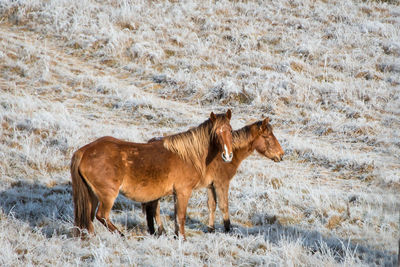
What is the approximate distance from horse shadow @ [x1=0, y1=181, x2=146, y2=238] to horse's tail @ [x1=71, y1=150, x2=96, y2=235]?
0.39 metres

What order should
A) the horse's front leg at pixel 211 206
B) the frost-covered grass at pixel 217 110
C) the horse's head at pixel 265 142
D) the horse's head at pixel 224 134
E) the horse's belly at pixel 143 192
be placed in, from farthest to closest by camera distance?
the horse's head at pixel 265 142
the horse's front leg at pixel 211 206
the horse's head at pixel 224 134
the horse's belly at pixel 143 192
the frost-covered grass at pixel 217 110

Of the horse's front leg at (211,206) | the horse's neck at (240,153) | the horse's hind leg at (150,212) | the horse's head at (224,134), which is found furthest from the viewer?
the horse's neck at (240,153)

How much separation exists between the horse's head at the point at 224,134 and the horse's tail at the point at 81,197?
83.1 inches

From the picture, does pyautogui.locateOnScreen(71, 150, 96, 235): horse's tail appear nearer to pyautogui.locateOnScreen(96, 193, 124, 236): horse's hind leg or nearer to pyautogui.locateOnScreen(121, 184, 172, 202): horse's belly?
pyautogui.locateOnScreen(96, 193, 124, 236): horse's hind leg

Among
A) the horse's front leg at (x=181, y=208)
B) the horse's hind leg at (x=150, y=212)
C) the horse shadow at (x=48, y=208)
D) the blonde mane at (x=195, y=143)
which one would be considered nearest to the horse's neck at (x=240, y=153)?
the blonde mane at (x=195, y=143)

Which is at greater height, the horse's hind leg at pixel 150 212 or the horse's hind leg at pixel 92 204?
the horse's hind leg at pixel 92 204

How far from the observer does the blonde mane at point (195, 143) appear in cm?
668

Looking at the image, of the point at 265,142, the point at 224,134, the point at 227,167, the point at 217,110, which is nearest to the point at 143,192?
the point at 224,134

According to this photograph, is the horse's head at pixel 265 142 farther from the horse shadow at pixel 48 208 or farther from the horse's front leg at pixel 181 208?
the horse shadow at pixel 48 208

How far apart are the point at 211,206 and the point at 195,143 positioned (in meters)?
1.48

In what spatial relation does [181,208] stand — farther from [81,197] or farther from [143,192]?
[81,197]

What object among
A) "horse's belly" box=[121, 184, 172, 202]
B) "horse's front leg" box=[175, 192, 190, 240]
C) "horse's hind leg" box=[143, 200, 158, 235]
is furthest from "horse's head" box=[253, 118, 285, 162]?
"horse's belly" box=[121, 184, 172, 202]

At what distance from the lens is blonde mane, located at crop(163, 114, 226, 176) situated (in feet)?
21.9

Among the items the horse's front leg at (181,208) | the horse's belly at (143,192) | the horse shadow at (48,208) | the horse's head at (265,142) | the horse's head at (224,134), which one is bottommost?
the horse shadow at (48,208)
